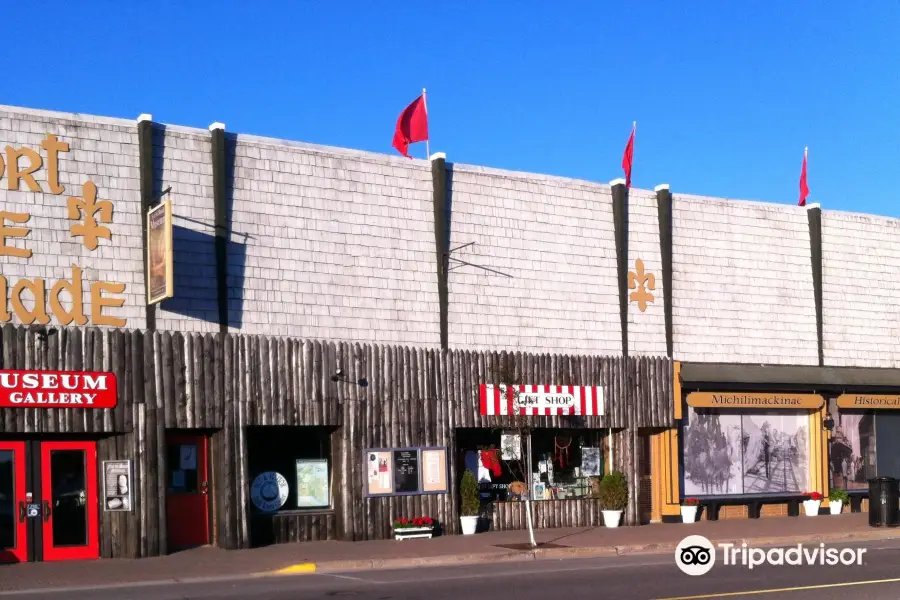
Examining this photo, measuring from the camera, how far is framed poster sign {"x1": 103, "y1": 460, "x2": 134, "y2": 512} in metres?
22.8

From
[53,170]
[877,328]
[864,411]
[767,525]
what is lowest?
[767,525]

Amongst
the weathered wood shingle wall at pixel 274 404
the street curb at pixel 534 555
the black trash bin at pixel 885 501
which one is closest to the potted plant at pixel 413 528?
the weathered wood shingle wall at pixel 274 404

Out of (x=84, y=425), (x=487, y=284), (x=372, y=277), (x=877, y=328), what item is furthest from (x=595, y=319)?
(x=84, y=425)

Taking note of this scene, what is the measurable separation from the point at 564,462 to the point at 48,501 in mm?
12569

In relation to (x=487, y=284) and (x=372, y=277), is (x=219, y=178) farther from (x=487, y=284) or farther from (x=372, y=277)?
(x=487, y=284)

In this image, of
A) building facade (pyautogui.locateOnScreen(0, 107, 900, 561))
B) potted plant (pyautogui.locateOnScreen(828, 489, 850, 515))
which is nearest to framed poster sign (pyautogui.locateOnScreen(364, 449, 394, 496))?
building facade (pyautogui.locateOnScreen(0, 107, 900, 561))

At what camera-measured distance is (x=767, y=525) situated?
29.0m

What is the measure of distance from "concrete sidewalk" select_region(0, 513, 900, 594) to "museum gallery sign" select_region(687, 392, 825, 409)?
10.9 ft

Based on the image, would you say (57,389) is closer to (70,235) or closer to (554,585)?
(70,235)

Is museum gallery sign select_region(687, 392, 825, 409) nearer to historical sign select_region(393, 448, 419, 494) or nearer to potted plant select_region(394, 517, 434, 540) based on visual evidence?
historical sign select_region(393, 448, 419, 494)

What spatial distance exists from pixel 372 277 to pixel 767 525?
11.5m

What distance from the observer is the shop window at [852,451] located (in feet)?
111

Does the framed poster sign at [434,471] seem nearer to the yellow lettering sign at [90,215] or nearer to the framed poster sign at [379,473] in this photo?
the framed poster sign at [379,473]

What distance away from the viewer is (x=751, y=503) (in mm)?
32094
